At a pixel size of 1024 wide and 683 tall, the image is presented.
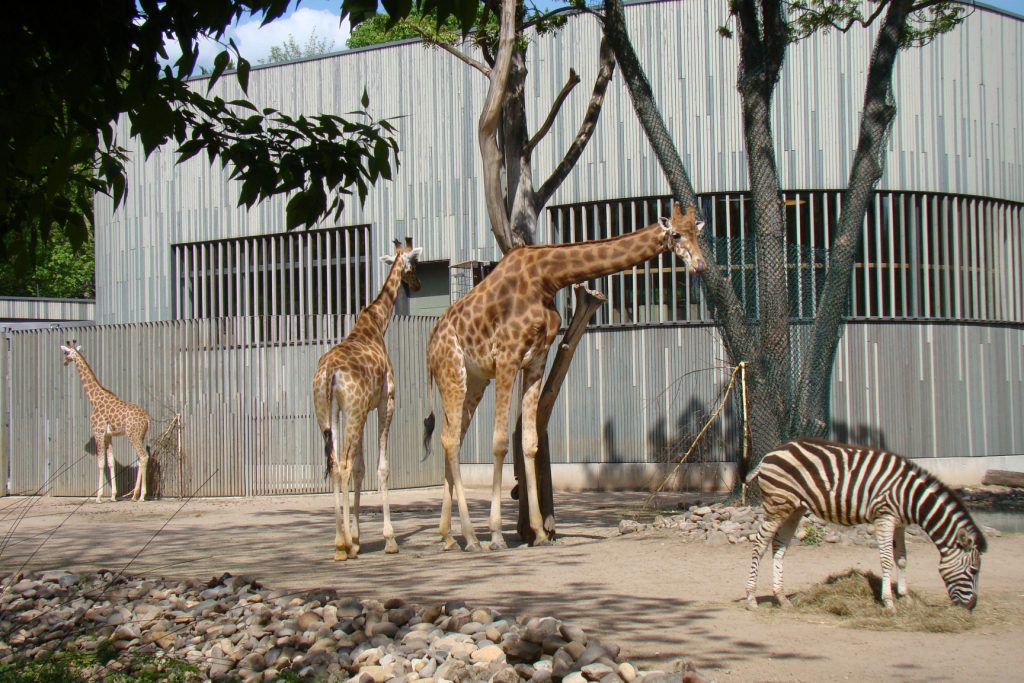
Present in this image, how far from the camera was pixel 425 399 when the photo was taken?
19938mm

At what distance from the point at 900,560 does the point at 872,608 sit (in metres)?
0.47

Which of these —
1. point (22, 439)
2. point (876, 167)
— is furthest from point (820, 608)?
point (22, 439)

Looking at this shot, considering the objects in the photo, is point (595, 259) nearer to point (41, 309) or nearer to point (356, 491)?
point (356, 491)

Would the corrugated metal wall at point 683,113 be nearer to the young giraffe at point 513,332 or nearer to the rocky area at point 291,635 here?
the young giraffe at point 513,332

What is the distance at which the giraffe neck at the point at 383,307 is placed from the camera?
39.1ft

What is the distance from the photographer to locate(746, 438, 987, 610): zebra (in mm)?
7285

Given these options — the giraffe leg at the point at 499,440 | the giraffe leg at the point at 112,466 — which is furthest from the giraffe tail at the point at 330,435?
the giraffe leg at the point at 112,466

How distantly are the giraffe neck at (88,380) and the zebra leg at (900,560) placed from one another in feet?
47.4

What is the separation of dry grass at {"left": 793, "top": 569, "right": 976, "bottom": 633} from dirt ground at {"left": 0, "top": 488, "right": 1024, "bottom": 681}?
142 mm

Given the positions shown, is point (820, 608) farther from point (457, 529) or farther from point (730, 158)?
point (730, 158)

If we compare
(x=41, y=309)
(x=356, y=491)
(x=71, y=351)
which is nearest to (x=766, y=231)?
(x=356, y=491)

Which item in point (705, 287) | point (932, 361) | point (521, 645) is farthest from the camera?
point (932, 361)

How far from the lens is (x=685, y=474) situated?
59.3ft

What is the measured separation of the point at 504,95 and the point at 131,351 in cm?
1045
